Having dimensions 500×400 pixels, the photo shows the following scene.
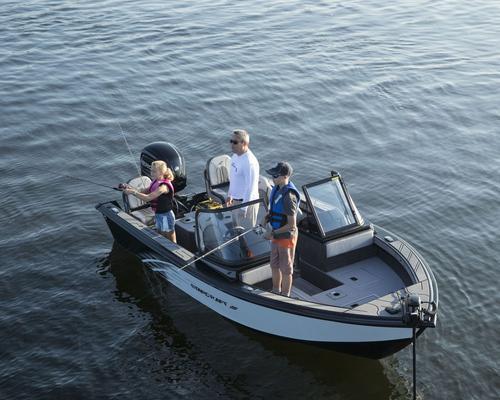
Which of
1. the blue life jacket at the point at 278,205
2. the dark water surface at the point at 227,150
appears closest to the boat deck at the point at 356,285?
the dark water surface at the point at 227,150

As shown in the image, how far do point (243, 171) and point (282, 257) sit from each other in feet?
6.45

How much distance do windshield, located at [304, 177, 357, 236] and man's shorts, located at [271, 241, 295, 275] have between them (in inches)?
48.1

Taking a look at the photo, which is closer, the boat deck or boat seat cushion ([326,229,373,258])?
the boat deck

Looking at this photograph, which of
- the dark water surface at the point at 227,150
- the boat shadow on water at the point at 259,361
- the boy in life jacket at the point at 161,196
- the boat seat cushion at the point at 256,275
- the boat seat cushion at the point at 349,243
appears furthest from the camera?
the boy in life jacket at the point at 161,196

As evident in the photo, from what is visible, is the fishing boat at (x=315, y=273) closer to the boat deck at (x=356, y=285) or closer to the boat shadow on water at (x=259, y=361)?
the boat deck at (x=356, y=285)

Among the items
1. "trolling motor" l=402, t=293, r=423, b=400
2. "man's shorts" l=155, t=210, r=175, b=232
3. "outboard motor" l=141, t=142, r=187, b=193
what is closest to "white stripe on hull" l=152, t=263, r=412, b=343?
"trolling motor" l=402, t=293, r=423, b=400

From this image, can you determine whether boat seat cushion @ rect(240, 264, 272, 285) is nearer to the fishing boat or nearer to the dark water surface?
the fishing boat

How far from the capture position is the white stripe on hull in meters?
10.2

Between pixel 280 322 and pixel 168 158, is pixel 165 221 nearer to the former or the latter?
pixel 168 158

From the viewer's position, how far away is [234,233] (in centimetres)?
1160

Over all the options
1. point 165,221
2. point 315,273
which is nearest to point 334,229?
point 315,273

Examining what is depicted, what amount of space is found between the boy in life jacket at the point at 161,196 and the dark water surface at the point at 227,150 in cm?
132

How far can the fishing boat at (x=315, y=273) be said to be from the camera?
1032cm

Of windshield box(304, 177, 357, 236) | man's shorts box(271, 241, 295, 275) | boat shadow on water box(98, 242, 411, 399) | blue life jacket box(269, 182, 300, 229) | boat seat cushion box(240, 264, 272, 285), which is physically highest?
blue life jacket box(269, 182, 300, 229)
